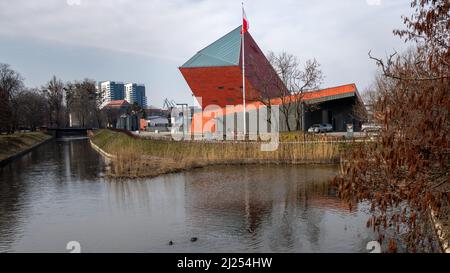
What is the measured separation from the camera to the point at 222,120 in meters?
47.9

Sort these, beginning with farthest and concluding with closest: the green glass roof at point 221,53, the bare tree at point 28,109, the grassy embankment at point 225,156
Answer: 1. the bare tree at point 28,109
2. the green glass roof at point 221,53
3. the grassy embankment at point 225,156

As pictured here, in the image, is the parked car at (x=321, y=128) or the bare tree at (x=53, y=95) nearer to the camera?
the parked car at (x=321, y=128)

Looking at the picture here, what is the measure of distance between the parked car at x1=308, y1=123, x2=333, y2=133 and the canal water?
19.8 meters

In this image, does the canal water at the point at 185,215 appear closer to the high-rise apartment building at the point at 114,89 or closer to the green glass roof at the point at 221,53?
the green glass roof at the point at 221,53

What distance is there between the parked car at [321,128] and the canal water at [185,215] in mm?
19754

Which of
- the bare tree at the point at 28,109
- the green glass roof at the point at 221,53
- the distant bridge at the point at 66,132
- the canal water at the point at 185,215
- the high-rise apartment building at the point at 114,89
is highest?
the high-rise apartment building at the point at 114,89

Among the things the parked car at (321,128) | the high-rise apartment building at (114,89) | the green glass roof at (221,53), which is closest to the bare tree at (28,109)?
the green glass roof at (221,53)

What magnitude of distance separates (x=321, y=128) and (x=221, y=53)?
18747 millimetres

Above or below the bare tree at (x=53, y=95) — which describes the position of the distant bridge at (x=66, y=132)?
below

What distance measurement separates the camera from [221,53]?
53625 millimetres

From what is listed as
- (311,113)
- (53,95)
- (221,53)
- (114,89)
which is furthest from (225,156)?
(114,89)

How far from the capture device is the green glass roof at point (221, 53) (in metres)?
52.1
